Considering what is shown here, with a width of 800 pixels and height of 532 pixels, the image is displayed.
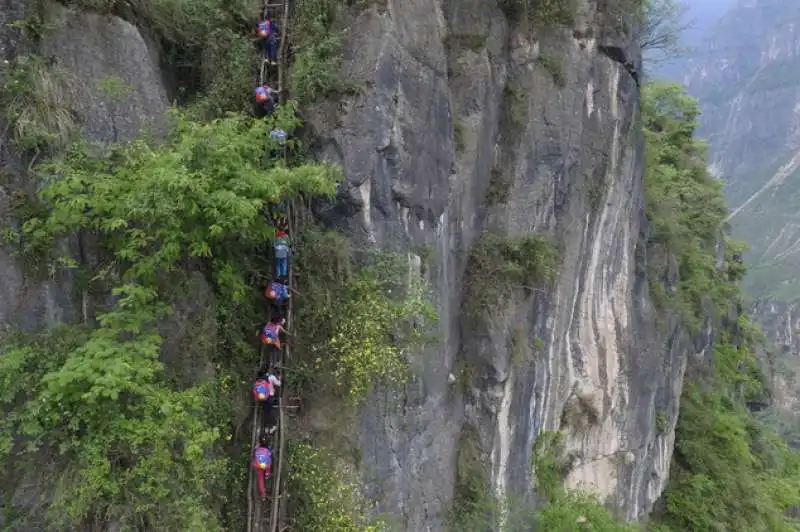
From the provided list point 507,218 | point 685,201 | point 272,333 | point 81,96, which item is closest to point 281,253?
point 272,333

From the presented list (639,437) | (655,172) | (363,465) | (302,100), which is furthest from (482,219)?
(655,172)

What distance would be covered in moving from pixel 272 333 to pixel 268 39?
190 inches

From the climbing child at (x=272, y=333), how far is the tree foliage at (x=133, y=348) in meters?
0.80

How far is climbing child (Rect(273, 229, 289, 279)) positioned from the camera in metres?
7.68

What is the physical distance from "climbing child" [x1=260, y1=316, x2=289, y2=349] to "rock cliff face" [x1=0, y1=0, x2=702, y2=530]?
1.59 m

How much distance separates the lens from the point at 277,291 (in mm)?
7676

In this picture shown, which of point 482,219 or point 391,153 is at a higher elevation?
point 391,153

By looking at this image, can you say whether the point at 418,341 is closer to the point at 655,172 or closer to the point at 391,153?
the point at 391,153

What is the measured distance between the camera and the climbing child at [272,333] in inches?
298

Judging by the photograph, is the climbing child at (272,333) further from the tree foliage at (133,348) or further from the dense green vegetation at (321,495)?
the dense green vegetation at (321,495)

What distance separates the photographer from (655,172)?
20.0 meters

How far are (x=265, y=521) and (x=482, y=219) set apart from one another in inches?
244

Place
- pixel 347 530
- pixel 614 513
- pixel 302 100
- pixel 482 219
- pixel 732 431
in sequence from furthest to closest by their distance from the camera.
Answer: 1. pixel 732 431
2. pixel 614 513
3. pixel 482 219
4. pixel 302 100
5. pixel 347 530

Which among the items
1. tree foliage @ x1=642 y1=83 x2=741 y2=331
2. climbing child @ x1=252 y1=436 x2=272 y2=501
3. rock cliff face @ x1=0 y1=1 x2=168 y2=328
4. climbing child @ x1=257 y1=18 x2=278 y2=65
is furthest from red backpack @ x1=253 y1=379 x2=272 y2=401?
tree foliage @ x1=642 y1=83 x2=741 y2=331
